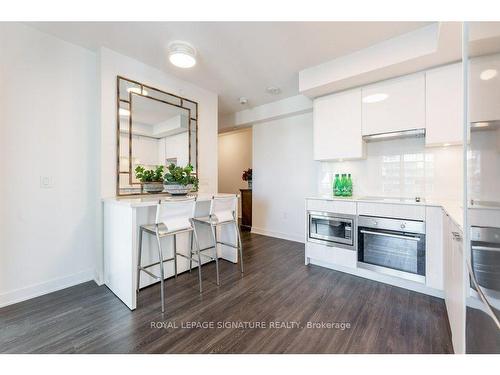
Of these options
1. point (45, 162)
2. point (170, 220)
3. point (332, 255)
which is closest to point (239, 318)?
point (170, 220)

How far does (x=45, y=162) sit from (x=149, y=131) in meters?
1.04

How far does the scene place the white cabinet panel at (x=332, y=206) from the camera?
2.51 meters

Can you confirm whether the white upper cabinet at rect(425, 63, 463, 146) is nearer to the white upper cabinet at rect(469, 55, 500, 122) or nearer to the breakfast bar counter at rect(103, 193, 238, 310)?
the white upper cabinet at rect(469, 55, 500, 122)

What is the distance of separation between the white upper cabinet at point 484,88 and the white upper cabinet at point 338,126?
6.32 feet

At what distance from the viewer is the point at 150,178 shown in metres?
2.57

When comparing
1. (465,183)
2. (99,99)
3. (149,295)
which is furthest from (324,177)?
(99,99)

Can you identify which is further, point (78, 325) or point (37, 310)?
point (37, 310)

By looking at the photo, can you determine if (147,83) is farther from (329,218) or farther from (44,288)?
(329,218)

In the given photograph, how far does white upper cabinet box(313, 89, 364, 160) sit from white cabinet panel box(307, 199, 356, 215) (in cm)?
62

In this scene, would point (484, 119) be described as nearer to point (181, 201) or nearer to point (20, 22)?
point (181, 201)

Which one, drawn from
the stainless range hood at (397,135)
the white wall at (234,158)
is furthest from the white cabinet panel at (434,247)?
the white wall at (234,158)

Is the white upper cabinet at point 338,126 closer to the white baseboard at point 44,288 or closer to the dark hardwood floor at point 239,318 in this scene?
the dark hardwood floor at point 239,318

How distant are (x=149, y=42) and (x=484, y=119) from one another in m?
2.68

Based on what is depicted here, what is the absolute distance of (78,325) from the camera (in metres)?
1.67
